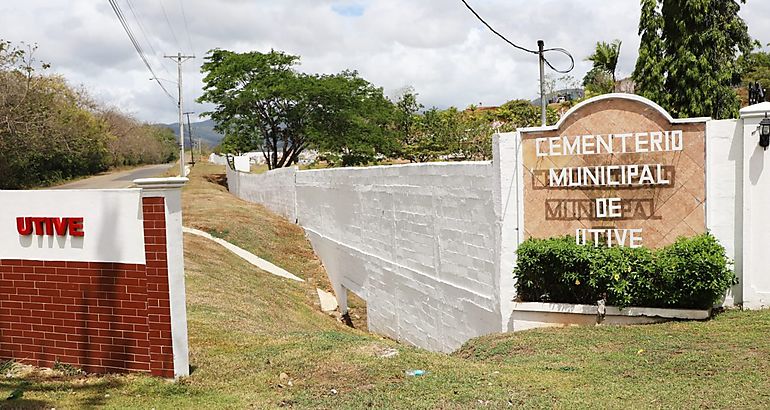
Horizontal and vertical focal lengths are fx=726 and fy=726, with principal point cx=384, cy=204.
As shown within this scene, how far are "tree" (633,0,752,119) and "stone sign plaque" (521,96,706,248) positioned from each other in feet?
56.6

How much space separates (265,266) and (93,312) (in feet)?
48.2

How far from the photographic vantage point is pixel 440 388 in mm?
6641

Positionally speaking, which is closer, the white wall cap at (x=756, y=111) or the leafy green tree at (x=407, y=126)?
the white wall cap at (x=756, y=111)

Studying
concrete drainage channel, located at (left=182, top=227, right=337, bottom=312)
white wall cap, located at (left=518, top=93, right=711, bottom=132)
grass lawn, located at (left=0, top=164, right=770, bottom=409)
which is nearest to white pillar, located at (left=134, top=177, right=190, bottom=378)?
grass lawn, located at (left=0, top=164, right=770, bottom=409)

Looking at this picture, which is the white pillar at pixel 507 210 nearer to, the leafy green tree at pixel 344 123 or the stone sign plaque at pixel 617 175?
the stone sign plaque at pixel 617 175

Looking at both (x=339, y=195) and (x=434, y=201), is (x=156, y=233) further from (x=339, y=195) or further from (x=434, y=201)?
(x=339, y=195)

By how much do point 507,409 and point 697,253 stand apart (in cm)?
429

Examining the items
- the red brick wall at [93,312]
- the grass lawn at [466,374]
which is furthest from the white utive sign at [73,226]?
the grass lawn at [466,374]

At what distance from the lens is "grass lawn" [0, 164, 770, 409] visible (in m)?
6.26

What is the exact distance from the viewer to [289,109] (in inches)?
1762

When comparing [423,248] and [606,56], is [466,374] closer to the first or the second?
[423,248]

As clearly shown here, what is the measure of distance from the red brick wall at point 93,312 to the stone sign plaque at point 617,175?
5.24 metres

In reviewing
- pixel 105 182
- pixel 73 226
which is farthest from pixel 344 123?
pixel 73 226

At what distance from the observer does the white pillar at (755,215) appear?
358 inches
